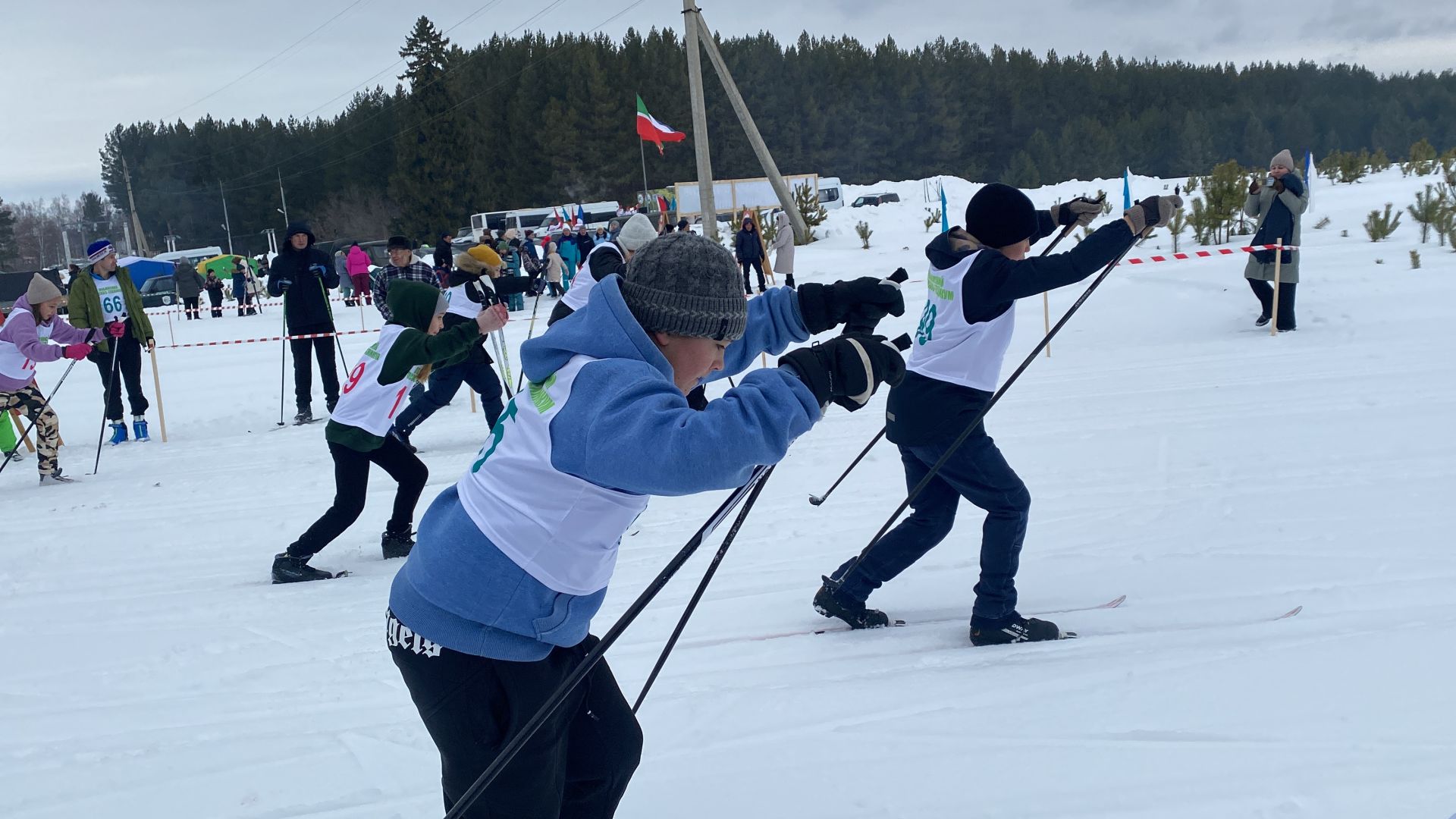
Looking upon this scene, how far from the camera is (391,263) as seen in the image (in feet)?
32.2

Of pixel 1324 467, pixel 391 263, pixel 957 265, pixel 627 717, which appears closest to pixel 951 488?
pixel 957 265

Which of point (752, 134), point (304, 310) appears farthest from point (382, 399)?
point (752, 134)

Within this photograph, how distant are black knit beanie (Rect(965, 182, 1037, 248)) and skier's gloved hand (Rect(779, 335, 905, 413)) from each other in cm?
190

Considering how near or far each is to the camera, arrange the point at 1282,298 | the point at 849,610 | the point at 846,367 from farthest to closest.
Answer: the point at 1282,298 < the point at 849,610 < the point at 846,367

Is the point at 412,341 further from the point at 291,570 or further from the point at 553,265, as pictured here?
the point at 553,265

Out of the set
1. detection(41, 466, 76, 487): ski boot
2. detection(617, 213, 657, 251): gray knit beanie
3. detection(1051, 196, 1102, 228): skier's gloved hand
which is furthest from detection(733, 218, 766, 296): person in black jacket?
detection(1051, 196, 1102, 228): skier's gloved hand

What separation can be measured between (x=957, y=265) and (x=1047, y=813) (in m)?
1.92

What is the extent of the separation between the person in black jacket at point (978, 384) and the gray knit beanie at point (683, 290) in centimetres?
190

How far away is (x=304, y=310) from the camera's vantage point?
10398 mm

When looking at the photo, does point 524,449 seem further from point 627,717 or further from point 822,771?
point 822,771

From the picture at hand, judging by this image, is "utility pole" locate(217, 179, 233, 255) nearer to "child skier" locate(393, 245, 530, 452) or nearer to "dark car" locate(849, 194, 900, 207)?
"dark car" locate(849, 194, 900, 207)

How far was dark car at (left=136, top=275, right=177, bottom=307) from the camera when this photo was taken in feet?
103

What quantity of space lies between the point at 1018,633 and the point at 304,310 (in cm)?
853


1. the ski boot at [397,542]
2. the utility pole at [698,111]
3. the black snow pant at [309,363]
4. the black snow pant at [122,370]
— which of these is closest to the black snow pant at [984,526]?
the ski boot at [397,542]
